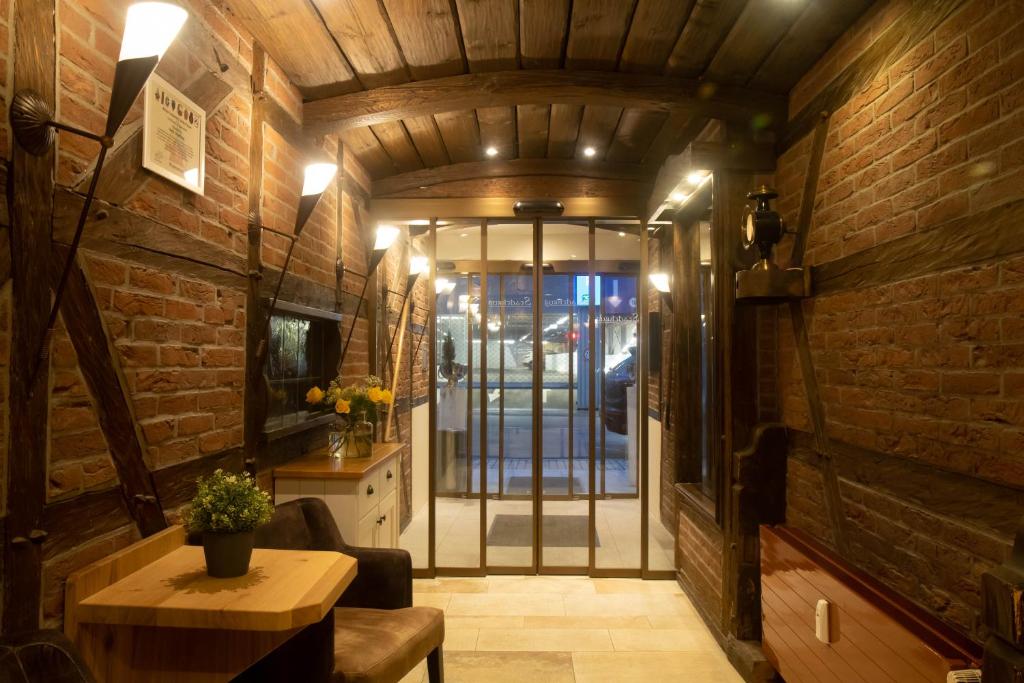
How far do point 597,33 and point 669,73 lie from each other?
0.50 metres

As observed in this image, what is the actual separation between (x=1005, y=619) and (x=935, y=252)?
102cm

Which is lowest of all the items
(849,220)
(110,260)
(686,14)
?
(110,260)

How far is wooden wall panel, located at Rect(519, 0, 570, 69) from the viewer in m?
2.25

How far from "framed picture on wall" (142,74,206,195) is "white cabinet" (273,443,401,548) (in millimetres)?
1325

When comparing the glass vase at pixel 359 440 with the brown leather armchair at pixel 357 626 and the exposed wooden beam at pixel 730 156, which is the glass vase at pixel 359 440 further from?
the exposed wooden beam at pixel 730 156

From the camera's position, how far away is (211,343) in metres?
2.07

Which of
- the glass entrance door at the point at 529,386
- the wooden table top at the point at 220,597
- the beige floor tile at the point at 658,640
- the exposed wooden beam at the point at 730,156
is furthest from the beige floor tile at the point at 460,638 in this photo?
the exposed wooden beam at the point at 730,156

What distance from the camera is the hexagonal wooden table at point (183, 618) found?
138 centimetres

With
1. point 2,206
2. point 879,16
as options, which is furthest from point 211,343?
point 879,16

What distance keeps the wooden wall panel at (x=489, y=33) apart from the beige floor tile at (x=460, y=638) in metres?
2.89

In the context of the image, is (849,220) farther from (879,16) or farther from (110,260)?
(110,260)

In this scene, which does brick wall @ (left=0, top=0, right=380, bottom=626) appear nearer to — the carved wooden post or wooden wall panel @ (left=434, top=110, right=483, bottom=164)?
wooden wall panel @ (left=434, top=110, right=483, bottom=164)

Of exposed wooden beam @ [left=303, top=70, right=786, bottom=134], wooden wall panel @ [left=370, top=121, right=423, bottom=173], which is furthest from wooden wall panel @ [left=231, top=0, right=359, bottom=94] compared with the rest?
wooden wall panel @ [left=370, top=121, right=423, bottom=173]

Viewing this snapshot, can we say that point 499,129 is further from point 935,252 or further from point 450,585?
point 450,585
